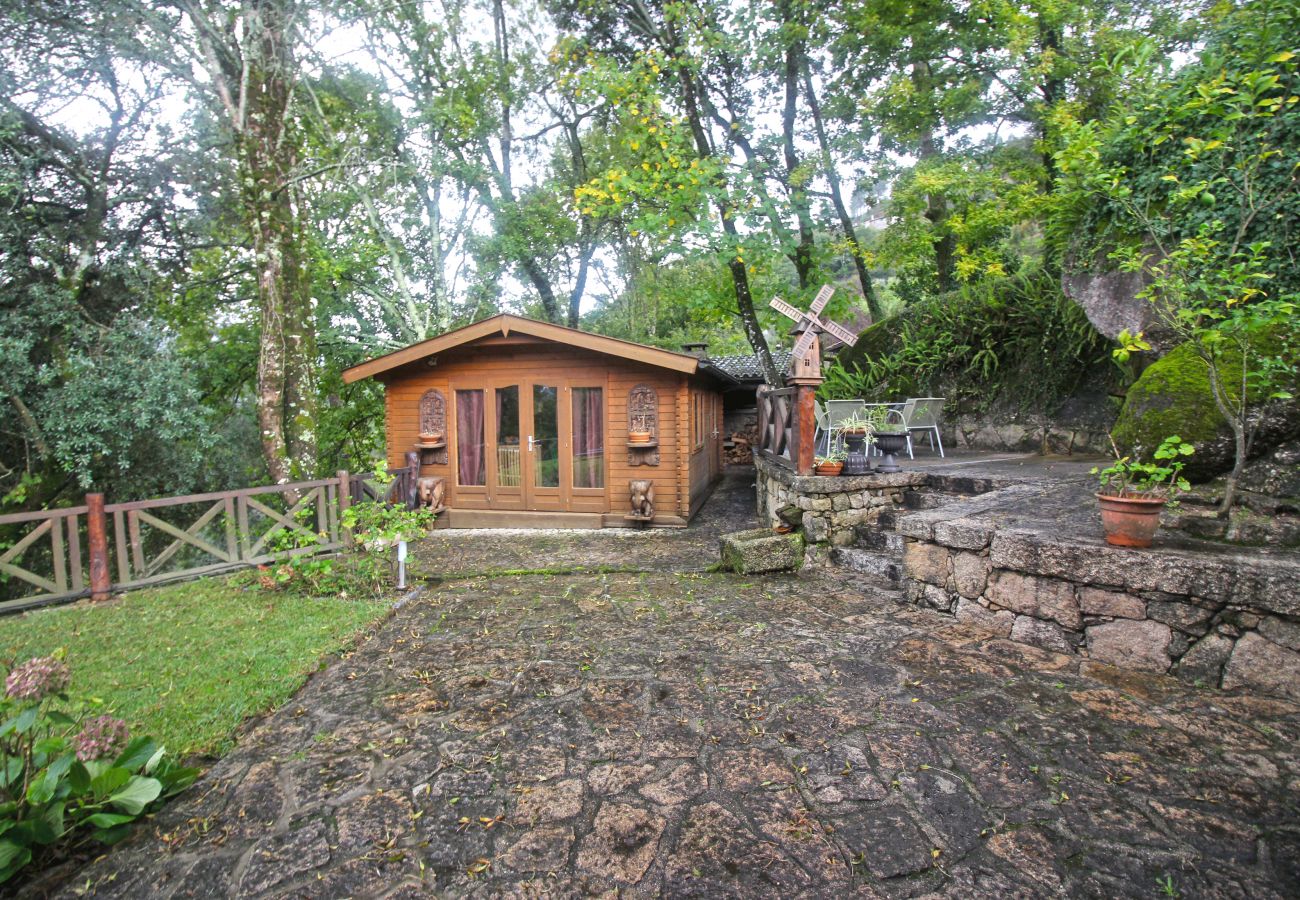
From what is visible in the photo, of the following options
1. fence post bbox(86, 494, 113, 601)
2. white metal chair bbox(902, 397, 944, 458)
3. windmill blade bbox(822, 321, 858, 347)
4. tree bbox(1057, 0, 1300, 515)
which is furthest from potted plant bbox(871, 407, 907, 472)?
fence post bbox(86, 494, 113, 601)

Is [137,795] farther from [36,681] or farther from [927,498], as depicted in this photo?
[927,498]

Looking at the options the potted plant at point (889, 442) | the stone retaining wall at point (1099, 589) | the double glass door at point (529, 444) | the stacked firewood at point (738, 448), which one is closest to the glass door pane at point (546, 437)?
the double glass door at point (529, 444)

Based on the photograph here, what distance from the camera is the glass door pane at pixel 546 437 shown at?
9.02m

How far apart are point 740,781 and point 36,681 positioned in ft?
8.81

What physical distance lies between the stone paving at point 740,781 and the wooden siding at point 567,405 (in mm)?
4954

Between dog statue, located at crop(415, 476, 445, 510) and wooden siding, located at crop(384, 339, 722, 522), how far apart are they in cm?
24

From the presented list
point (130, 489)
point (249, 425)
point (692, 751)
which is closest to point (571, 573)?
point (692, 751)

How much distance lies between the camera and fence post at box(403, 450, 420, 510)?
906cm

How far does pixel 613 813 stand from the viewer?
2.28 meters

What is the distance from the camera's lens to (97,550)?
18.4 feet

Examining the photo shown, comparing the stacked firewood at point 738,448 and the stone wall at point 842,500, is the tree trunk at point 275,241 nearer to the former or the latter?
the stone wall at point 842,500

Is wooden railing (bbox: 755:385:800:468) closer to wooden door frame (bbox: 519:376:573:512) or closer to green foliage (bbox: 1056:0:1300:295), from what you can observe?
wooden door frame (bbox: 519:376:573:512)

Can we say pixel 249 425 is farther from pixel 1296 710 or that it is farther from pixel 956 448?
pixel 1296 710

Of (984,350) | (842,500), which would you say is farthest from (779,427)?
(984,350)
